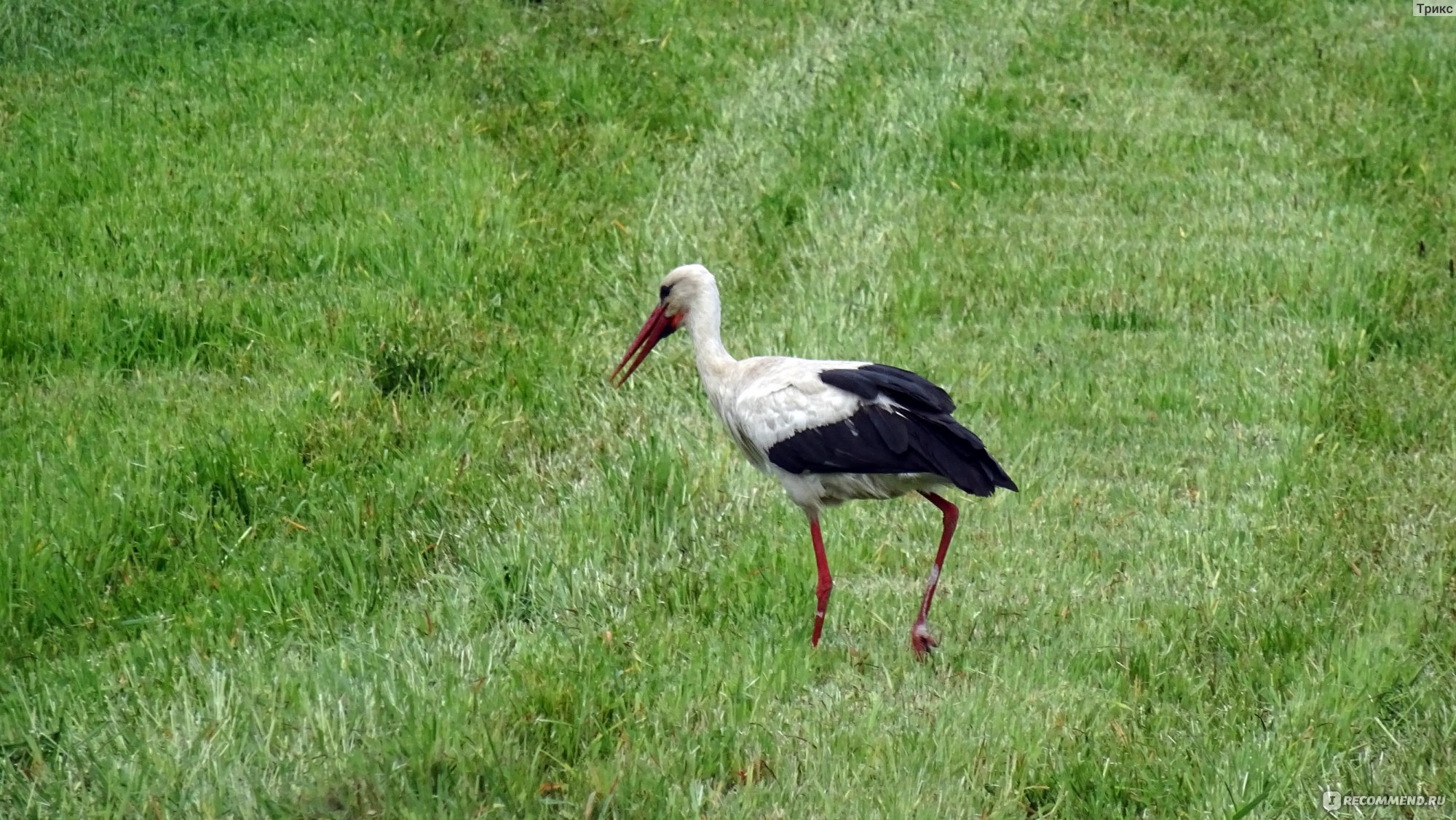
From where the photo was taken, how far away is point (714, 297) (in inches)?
232

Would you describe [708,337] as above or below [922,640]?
above

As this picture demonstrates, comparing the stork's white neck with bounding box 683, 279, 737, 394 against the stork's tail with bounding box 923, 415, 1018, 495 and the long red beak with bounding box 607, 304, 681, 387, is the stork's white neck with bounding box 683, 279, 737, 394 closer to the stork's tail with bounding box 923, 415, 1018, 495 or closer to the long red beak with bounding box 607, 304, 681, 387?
the long red beak with bounding box 607, 304, 681, 387

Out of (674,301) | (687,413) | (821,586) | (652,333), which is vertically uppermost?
(674,301)

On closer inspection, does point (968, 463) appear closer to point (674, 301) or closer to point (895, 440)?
point (895, 440)

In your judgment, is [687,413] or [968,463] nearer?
[968,463]

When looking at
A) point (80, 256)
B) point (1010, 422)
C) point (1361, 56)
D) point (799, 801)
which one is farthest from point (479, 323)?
point (1361, 56)

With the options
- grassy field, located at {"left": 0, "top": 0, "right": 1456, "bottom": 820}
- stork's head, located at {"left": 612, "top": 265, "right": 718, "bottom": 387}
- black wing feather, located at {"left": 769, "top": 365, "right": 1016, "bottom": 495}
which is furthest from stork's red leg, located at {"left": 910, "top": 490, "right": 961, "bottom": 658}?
stork's head, located at {"left": 612, "top": 265, "right": 718, "bottom": 387}

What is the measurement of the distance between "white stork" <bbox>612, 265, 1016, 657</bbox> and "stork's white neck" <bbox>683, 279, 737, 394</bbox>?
69mm

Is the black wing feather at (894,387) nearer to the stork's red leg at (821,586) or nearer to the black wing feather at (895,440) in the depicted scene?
the black wing feather at (895,440)

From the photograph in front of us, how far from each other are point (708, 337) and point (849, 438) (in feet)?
3.22

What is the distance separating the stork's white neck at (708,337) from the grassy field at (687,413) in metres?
0.40

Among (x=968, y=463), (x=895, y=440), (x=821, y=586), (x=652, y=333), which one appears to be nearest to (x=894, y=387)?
(x=895, y=440)

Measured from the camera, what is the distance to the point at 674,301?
5988 mm

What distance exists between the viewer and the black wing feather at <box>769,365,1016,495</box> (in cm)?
481
